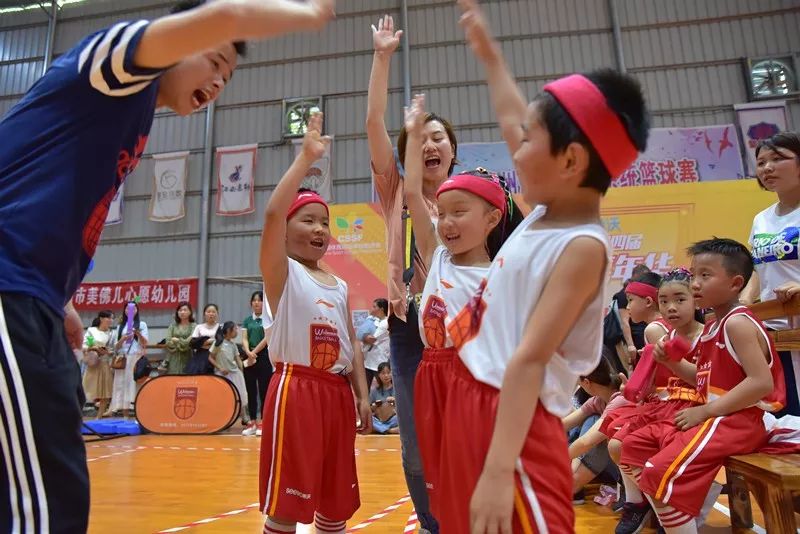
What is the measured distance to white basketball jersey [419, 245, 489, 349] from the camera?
5.10 feet

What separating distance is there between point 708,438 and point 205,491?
3.36 metres

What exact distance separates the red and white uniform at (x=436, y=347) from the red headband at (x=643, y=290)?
7.59ft

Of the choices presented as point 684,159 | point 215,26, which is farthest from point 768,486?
point 684,159

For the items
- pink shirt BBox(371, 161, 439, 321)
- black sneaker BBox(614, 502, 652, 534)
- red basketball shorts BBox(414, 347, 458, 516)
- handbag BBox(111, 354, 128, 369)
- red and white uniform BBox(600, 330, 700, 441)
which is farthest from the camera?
handbag BBox(111, 354, 128, 369)

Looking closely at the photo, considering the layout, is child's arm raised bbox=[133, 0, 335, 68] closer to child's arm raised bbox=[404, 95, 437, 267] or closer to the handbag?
child's arm raised bbox=[404, 95, 437, 267]

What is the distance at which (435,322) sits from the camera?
169 cm

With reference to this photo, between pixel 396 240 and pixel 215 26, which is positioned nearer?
pixel 215 26

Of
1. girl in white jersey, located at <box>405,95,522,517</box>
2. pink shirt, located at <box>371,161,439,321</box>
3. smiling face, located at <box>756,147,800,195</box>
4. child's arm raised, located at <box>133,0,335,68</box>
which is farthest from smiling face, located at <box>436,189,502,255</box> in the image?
smiling face, located at <box>756,147,800,195</box>

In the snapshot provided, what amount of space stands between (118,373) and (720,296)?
32.6ft

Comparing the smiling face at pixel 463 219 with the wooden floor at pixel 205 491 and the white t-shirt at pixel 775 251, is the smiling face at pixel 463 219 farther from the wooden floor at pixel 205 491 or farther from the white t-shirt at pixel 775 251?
the white t-shirt at pixel 775 251

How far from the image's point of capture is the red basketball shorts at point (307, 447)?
1.89m

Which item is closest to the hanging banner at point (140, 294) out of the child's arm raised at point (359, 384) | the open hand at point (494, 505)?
the child's arm raised at point (359, 384)

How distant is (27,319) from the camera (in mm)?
1129

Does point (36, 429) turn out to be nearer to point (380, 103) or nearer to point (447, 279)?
point (447, 279)
